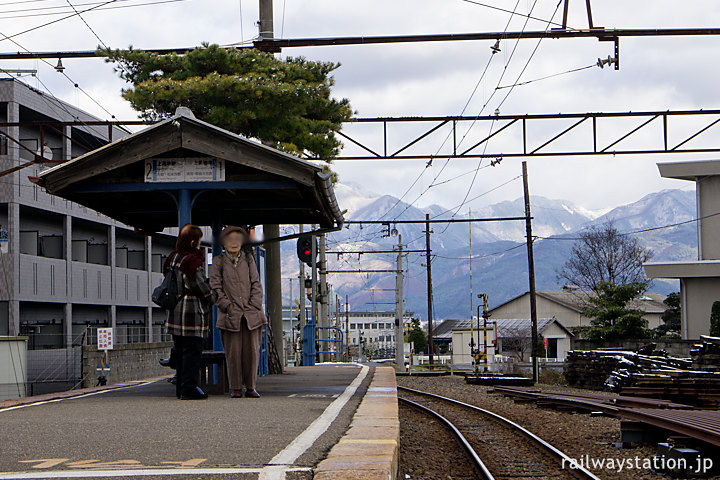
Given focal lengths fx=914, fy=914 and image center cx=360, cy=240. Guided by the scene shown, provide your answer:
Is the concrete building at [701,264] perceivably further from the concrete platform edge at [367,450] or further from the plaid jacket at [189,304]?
the concrete platform edge at [367,450]

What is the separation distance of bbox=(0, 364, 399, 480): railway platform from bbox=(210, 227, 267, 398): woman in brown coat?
1.14 ft

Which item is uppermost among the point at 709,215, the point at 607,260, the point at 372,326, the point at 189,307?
the point at 607,260

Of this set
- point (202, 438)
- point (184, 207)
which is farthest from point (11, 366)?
point (202, 438)

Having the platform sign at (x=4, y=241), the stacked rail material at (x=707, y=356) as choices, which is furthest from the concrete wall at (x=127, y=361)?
the stacked rail material at (x=707, y=356)

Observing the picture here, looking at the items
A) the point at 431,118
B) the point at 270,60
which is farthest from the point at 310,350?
the point at 270,60

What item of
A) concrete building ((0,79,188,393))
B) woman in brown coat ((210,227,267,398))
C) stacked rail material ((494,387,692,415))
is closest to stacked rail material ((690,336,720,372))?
stacked rail material ((494,387,692,415))

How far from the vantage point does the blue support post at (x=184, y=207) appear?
10.2 m

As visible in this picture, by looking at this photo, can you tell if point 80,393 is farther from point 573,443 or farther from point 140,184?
point 573,443

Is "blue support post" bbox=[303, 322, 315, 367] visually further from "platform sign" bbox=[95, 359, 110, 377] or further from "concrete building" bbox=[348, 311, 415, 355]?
"concrete building" bbox=[348, 311, 415, 355]

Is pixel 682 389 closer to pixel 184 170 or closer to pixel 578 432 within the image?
pixel 578 432

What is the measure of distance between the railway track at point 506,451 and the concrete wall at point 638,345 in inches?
739

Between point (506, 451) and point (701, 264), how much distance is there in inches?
1039

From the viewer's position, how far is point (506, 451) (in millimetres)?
11211

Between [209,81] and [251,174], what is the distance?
29.3ft
